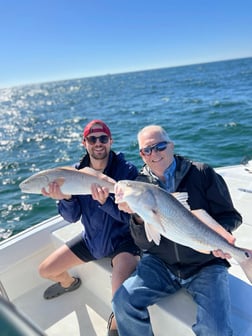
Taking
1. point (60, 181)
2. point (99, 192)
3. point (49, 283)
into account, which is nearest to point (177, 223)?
point (99, 192)

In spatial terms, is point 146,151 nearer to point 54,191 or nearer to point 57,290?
point 54,191

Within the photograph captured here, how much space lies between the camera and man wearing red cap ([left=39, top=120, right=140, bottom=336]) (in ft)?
9.69

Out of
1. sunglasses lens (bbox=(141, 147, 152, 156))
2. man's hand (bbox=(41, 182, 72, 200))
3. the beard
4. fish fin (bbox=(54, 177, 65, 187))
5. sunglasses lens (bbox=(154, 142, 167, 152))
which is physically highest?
sunglasses lens (bbox=(154, 142, 167, 152))

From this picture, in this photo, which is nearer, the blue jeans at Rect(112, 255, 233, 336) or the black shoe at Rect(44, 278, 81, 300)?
the blue jeans at Rect(112, 255, 233, 336)

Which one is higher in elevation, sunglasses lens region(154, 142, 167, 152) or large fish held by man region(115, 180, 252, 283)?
sunglasses lens region(154, 142, 167, 152)

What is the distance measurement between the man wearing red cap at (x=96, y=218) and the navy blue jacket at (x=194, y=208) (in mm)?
437

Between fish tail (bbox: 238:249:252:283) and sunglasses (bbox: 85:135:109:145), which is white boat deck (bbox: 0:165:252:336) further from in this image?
sunglasses (bbox: 85:135:109:145)

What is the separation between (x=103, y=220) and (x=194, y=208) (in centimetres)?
95

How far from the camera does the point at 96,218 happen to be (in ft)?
9.95

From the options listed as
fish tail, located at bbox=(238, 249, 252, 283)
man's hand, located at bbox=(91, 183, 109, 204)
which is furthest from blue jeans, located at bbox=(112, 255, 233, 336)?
man's hand, located at bbox=(91, 183, 109, 204)

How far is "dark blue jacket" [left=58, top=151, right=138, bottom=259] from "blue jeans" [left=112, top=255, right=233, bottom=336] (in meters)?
0.52

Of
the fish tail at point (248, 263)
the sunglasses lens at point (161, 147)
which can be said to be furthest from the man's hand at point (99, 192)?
the fish tail at point (248, 263)

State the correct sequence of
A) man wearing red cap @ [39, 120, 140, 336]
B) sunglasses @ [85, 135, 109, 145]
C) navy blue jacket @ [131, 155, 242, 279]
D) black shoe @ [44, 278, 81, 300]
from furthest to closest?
black shoe @ [44, 278, 81, 300]
sunglasses @ [85, 135, 109, 145]
man wearing red cap @ [39, 120, 140, 336]
navy blue jacket @ [131, 155, 242, 279]

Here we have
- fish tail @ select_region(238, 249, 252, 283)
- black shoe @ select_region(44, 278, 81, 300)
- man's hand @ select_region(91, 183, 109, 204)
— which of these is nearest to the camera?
fish tail @ select_region(238, 249, 252, 283)
